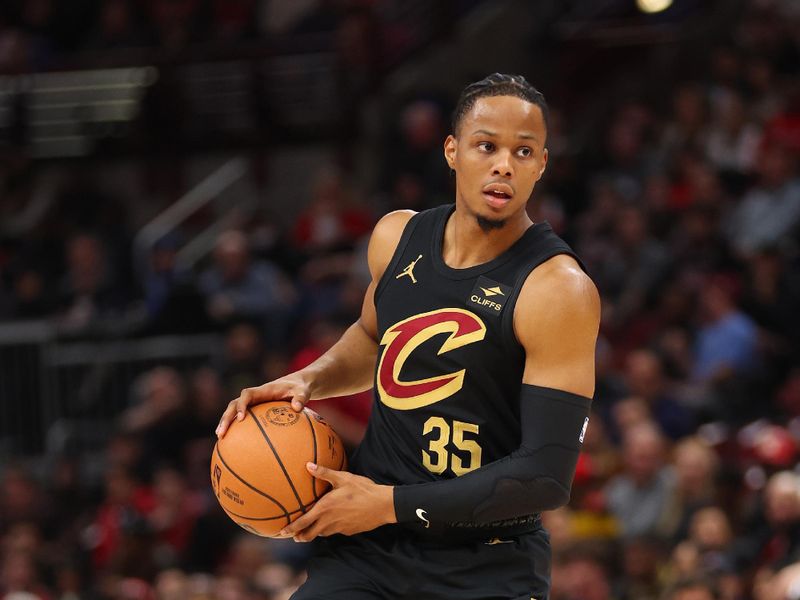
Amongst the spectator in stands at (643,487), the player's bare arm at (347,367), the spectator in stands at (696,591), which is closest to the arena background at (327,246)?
the spectator in stands at (643,487)

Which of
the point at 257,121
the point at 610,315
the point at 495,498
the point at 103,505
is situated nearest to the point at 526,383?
the point at 495,498

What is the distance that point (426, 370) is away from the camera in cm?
429

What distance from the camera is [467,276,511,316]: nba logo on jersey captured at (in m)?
4.19

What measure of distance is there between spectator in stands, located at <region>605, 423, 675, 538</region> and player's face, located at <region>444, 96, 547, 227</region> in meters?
4.70

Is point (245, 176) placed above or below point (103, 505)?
above

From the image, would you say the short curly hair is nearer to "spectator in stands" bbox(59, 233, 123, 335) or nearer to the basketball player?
the basketball player

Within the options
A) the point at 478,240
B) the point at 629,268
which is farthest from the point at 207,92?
the point at 478,240

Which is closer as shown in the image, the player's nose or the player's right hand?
the player's nose

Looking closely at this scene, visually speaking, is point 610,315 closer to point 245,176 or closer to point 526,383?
point 245,176

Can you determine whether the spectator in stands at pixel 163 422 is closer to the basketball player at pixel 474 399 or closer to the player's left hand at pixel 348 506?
the basketball player at pixel 474 399

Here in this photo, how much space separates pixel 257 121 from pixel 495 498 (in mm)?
10343

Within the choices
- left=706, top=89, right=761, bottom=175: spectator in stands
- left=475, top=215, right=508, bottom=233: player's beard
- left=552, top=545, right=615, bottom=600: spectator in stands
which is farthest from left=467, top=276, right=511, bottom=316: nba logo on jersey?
left=706, top=89, right=761, bottom=175: spectator in stands

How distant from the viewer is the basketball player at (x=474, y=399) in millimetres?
4082

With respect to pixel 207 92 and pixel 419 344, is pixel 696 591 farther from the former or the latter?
pixel 207 92
